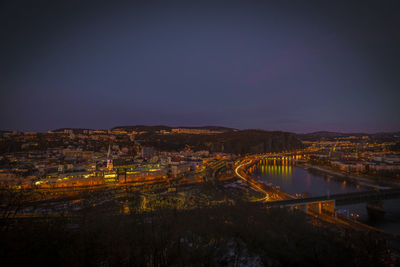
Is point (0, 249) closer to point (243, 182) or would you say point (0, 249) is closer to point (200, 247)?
point (200, 247)

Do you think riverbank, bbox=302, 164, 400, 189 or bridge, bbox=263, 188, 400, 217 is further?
riverbank, bbox=302, 164, 400, 189

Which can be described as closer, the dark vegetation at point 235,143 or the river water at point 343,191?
A: the river water at point 343,191

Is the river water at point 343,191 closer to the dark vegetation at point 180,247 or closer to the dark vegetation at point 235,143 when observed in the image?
the dark vegetation at point 180,247

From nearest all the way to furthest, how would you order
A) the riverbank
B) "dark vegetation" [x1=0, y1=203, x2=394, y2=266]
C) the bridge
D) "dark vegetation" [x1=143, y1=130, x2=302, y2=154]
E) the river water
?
"dark vegetation" [x1=0, y1=203, x2=394, y2=266], the river water, the bridge, the riverbank, "dark vegetation" [x1=143, y1=130, x2=302, y2=154]

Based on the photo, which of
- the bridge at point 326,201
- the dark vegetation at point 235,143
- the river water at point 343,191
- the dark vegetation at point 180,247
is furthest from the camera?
the dark vegetation at point 235,143

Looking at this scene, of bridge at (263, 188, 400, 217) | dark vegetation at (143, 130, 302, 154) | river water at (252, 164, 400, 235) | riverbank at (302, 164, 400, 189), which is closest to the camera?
river water at (252, 164, 400, 235)

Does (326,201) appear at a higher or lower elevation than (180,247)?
lower

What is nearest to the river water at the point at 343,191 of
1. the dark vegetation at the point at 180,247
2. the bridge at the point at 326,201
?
the bridge at the point at 326,201

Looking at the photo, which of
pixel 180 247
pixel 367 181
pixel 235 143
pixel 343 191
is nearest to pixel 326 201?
pixel 343 191

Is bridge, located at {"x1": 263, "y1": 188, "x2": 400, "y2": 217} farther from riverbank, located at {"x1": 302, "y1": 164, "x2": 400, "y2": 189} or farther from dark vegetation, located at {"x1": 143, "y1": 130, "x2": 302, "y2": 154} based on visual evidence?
dark vegetation, located at {"x1": 143, "y1": 130, "x2": 302, "y2": 154}

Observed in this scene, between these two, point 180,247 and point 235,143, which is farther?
point 235,143

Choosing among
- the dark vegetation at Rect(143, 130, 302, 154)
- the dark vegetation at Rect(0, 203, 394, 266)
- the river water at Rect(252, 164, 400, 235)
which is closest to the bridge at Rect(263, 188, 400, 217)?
the river water at Rect(252, 164, 400, 235)

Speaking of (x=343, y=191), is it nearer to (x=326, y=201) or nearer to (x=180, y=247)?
(x=326, y=201)
